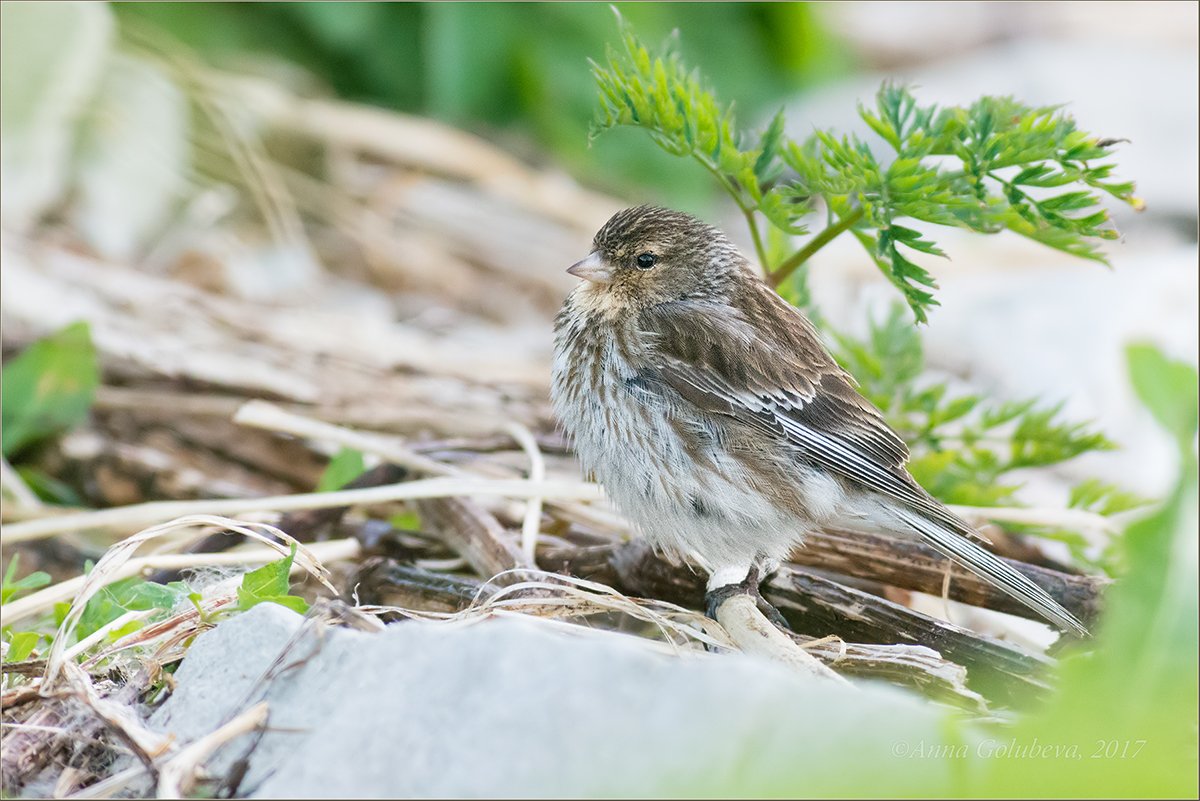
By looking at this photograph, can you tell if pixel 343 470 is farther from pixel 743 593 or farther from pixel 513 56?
pixel 513 56

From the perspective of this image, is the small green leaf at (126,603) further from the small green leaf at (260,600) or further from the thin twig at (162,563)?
the small green leaf at (260,600)

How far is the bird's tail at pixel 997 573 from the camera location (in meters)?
2.84

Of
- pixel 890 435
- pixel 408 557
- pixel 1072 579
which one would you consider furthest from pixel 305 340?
pixel 1072 579

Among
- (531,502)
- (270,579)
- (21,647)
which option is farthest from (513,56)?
(21,647)

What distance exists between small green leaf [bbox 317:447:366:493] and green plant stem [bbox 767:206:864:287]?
4.13ft

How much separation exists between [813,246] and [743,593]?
0.93 meters

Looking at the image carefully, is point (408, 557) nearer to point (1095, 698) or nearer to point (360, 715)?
point (360, 715)

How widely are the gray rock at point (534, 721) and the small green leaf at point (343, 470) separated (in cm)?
150

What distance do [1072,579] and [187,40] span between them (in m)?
5.06

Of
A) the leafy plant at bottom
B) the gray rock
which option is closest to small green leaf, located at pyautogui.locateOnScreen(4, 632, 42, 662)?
the leafy plant at bottom

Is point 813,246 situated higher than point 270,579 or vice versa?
point 813,246

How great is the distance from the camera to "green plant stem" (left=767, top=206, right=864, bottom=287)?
10.1 ft

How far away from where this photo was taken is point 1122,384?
5.26 m

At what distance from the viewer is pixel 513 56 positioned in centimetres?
698
